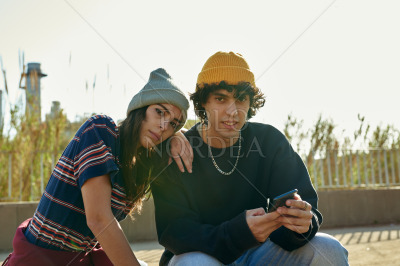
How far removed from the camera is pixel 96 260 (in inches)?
76.0

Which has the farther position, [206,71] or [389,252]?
[389,252]

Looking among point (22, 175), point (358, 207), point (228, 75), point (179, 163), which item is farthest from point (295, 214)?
point (358, 207)

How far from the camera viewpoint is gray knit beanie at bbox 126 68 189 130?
2.01 m

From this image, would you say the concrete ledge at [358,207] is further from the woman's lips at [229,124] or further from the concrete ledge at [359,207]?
the woman's lips at [229,124]

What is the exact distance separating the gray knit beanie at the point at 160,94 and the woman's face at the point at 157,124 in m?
0.03

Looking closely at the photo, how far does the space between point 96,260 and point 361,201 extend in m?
4.66

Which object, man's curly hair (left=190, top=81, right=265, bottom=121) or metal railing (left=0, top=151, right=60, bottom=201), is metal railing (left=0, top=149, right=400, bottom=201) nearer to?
metal railing (left=0, top=151, right=60, bottom=201)

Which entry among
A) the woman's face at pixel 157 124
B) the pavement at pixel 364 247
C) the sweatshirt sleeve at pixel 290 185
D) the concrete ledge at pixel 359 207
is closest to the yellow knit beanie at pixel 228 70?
the woman's face at pixel 157 124

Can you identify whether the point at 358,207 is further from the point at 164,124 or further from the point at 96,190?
the point at 96,190

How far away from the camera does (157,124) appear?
6.47 ft

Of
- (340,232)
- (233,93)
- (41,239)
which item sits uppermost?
(233,93)

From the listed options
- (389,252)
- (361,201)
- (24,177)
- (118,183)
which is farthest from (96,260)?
(361,201)

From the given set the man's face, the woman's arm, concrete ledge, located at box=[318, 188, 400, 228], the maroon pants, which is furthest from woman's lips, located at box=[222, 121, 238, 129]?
concrete ledge, located at box=[318, 188, 400, 228]

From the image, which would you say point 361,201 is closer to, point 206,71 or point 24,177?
point 206,71
